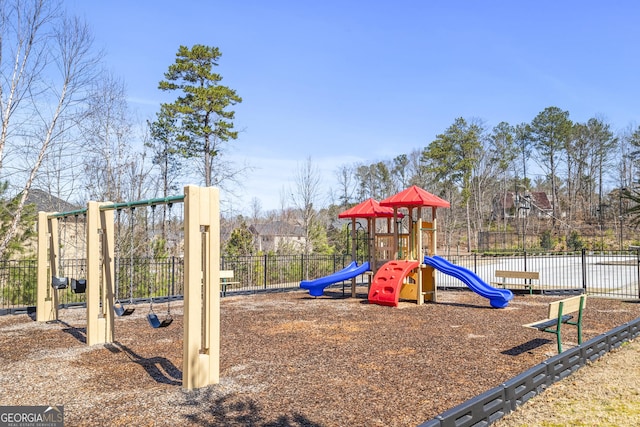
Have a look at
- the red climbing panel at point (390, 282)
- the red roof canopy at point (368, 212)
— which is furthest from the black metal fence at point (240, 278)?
the red climbing panel at point (390, 282)

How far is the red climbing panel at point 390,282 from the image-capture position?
12.6m

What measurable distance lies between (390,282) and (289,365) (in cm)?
Result: 672

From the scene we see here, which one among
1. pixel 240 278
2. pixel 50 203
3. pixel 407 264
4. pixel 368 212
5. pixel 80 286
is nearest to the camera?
pixel 80 286

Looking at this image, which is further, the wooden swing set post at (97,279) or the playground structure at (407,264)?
the playground structure at (407,264)

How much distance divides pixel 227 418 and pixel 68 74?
15.5m

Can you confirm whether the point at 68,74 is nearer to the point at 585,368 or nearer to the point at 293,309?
the point at 293,309

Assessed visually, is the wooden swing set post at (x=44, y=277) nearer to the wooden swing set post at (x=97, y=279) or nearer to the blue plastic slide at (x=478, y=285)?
the wooden swing set post at (x=97, y=279)

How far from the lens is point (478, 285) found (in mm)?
12484

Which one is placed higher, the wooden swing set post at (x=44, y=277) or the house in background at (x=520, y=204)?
the house in background at (x=520, y=204)

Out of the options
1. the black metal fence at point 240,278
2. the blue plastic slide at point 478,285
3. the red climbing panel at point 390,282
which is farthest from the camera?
the black metal fence at point 240,278

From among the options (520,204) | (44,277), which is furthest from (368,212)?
(520,204)

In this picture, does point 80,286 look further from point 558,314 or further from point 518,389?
point 558,314

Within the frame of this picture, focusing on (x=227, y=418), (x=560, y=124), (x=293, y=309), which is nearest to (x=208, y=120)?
(x=293, y=309)

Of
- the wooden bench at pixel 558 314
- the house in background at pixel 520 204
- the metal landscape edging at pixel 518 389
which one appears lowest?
the metal landscape edging at pixel 518 389
